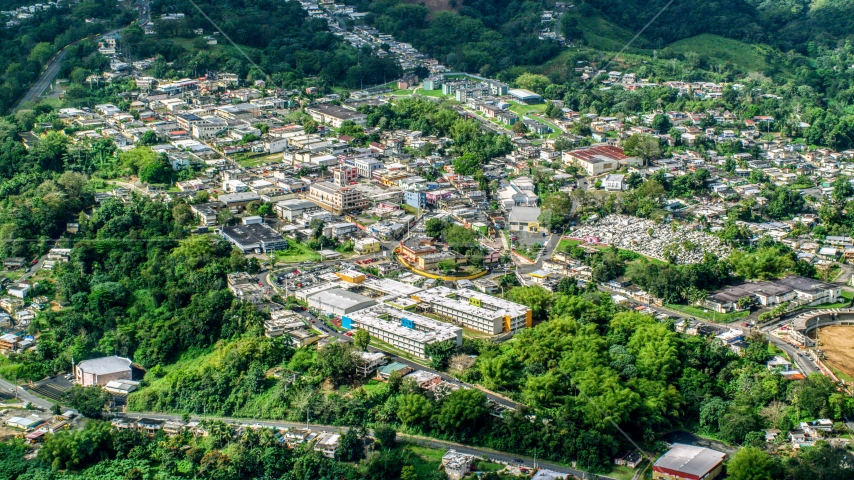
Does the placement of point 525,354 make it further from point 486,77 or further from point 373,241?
point 486,77

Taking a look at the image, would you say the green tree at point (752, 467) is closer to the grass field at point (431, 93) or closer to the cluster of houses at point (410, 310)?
the cluster of houses at point (410, 310)

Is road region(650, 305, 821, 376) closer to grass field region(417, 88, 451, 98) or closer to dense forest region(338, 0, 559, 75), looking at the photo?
grass field region(417, 88, 451, 98)

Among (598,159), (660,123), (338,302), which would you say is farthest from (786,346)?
(660,123)

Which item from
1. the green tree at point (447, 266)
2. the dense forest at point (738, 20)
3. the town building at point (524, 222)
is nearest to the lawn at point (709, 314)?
the green tree at point (447, 266)

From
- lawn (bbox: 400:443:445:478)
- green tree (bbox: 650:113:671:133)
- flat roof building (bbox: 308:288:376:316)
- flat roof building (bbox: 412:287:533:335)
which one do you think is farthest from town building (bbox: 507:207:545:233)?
lawn (bbox: 400:443:445:478)

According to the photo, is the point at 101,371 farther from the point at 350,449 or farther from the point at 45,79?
the point at 45,79

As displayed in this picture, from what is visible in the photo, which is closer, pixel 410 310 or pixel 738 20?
pixel 410 310

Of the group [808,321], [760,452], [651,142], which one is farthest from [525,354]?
[651,142]
